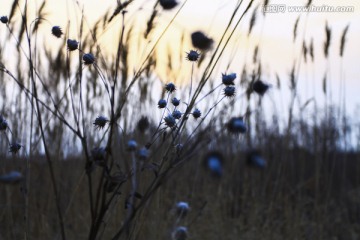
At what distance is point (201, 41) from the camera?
40.7 inches

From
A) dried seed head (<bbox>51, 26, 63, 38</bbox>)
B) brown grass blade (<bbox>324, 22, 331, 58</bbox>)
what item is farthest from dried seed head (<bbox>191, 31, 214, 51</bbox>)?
brown grass blade (<bbox>324, 22, 331, 58</bbox>)

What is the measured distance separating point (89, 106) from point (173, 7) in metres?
1.97

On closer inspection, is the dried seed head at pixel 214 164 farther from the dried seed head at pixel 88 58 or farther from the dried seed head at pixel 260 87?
the dried seed head at pixel 88 58

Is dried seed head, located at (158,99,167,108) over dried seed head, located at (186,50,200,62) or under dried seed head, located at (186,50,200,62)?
under

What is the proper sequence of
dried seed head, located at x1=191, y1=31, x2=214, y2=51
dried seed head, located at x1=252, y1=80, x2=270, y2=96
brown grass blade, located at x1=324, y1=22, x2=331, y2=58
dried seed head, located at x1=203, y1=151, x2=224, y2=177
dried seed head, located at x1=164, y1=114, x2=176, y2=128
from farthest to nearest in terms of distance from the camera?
brown grass blade, located at x1=324, y1=22, x2=331, y2=58
dried seed head, located at x1=164, y1=114, x2=176, y2=128
dried seed head, located at x1=191, y1=31, x2=214, y2=51
dried seed head, located at x1=252, y1=80, x2=270, y2=96
dried seed head, located at x1=203, y1=151, x2=224, y2=177

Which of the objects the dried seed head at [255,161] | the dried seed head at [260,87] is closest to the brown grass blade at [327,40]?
the dried seed head at [260,87]

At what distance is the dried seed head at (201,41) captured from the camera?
1030 millimetres

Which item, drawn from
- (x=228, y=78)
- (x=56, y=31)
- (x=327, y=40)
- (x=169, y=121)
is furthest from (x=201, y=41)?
(x=327, y=40)

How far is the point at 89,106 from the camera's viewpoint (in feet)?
9.77

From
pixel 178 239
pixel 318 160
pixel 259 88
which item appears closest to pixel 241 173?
pixel 318 160

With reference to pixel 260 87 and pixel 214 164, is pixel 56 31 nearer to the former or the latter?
pixel 260 87

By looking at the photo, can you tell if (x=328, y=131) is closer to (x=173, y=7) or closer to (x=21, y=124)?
(x=21, y=124)

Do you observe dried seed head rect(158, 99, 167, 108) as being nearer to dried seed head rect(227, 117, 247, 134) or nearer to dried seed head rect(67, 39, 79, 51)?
dried seed head rect(67, 39, 79, 51)

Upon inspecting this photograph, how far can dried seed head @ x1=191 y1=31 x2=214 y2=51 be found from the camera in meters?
1.03
